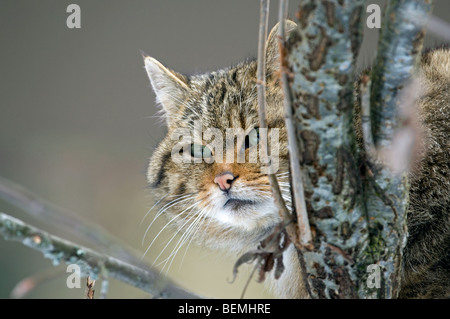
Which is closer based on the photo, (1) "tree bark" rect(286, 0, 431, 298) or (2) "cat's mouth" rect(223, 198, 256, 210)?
(1) "tree bark" rect(286, 0, 431, 298)

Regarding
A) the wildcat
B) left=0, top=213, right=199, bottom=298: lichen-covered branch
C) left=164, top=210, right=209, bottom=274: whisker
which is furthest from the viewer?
left=164, top=210, right=209, bottom=274: whisker

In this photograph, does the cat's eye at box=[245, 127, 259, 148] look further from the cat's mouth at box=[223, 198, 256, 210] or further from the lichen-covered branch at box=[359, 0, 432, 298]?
the lichen-covered branch at box=[359, 0, 432, 298]

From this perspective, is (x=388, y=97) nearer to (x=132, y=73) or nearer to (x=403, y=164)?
(x=403, y=164)

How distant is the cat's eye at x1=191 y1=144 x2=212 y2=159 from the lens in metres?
1.45

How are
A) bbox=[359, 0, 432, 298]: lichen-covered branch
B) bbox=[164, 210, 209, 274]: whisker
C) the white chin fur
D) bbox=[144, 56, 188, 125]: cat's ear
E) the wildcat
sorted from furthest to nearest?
bbox=[144, 56, 188, 125]: cat's ear < bbox=[164, 210, 209, 274]: whisker < the white chin fur < the wildcat < bbox=[359, 0, 432, 298]: lichen-covered branch

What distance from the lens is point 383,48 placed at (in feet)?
2.31

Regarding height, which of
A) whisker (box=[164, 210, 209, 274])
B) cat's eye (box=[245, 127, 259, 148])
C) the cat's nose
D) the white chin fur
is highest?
cat's eye (box=[245, 127, 259, 148])

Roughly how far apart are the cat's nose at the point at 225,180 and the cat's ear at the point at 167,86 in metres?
0.42

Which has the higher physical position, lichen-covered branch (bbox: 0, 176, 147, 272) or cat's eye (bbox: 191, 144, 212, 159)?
lichen-covered branch (bbox: 0, 176, 147, 272)

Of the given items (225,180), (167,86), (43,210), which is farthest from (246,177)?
(43,210)

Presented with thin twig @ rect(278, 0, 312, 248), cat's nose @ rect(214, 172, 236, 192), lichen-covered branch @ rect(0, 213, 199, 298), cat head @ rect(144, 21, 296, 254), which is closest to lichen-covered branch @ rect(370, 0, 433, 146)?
thin twig @ rect(278, 0, 312, 248)

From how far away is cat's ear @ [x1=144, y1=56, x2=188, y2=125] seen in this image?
1.63 meters

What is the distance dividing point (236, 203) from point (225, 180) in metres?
0.07
